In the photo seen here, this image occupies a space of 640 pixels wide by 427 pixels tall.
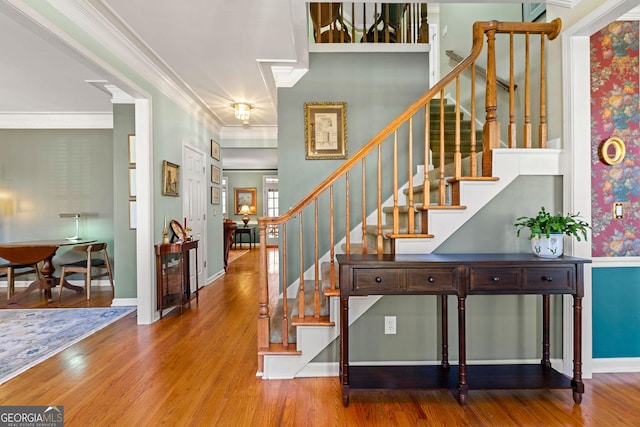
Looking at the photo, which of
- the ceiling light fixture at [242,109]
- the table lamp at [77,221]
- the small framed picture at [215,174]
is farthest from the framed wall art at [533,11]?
the table lamp at [77,221]

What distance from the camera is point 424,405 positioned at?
1.91 meters

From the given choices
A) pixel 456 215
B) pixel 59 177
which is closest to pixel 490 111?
pixel 456 215

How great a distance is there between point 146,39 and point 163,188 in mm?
1487

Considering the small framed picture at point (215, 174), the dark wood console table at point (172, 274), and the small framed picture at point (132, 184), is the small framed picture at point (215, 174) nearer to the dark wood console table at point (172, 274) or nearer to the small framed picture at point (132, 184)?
the small framed picture at point (132, 184)

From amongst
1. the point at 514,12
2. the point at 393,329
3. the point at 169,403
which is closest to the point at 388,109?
the point at 514,12

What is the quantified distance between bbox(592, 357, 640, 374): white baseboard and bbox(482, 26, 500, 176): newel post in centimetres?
150

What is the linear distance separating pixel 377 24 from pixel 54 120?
15.6ft

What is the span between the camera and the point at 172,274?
141 inches

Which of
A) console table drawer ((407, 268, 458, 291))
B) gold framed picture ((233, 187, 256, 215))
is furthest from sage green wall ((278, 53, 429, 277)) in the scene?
gold framed picture ((233, 187, 256, 215))

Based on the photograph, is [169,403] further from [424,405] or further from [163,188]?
[163,188]

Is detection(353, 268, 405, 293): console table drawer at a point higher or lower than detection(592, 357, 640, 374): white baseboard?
higher

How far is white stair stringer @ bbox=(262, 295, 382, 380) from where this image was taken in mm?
2182

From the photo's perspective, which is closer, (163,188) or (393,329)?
(393,329)

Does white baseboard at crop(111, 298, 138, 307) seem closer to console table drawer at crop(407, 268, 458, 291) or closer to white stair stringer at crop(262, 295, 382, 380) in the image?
white stair stringer at crop(262, 295, 382, 380)
